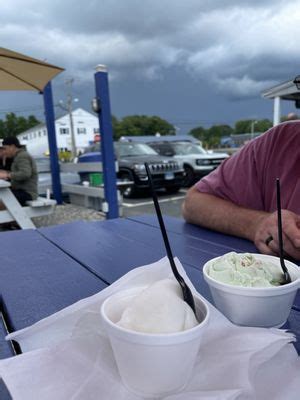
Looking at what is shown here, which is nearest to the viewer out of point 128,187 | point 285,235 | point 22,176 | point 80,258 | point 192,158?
point 285,235

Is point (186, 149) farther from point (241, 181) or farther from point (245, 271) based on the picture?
point (245, 271)

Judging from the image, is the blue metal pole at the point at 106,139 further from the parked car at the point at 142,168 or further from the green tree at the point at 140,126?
the green tree at the point at 140,126

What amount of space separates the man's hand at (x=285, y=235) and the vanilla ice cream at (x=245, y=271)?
0.36m

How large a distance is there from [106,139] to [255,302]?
345cm

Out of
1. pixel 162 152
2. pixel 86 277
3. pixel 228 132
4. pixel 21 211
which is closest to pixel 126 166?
pixel 162 152

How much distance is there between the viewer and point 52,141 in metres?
5.21

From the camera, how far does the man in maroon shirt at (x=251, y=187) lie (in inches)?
50.3

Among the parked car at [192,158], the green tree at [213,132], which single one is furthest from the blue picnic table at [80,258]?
the green tree at [213,132]

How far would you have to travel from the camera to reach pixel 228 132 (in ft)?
154

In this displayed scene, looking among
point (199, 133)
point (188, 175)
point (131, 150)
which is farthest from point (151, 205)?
point (199, 133)

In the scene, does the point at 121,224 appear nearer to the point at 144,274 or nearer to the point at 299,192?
the point at 299,192

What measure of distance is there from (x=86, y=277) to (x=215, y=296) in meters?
0.43

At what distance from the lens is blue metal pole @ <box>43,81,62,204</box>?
16.5 feet

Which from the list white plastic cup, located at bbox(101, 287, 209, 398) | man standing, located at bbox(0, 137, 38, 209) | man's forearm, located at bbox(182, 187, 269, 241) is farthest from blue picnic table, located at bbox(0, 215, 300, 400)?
man standing, located at bbox(0, 137, 38, 209)
